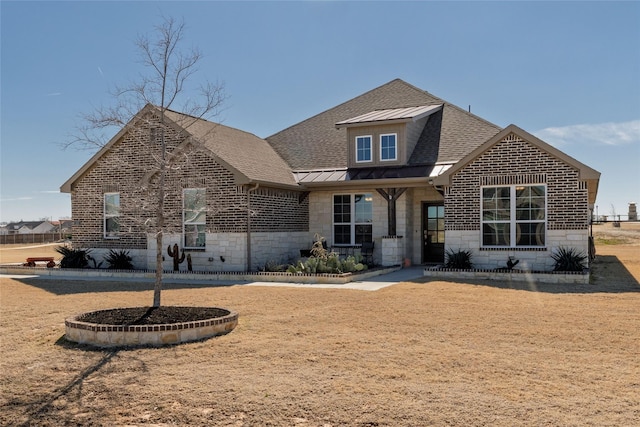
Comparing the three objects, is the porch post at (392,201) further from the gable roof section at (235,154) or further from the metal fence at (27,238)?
the metal fence at (27,238)

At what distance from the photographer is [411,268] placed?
19.0 m

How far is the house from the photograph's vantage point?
52.7ft

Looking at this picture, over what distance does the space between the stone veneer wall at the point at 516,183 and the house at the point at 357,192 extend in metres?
0.03

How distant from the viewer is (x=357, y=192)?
66.2 feet

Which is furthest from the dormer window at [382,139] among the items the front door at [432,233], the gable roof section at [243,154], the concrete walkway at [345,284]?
the concrete walkway at [345,284]

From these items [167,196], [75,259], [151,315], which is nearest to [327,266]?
[167,196]

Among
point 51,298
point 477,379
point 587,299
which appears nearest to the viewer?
point 477,379

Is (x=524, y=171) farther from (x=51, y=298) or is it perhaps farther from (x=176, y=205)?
(x=51, y=298)

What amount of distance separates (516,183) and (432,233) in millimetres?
4716

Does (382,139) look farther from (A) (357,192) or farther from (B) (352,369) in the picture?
(B) (352,369)

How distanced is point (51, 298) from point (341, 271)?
767cm

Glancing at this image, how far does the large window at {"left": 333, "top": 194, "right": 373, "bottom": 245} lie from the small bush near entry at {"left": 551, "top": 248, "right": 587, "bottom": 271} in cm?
659

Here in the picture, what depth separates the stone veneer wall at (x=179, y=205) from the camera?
17.4 metres

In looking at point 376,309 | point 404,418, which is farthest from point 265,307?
point 404,418
